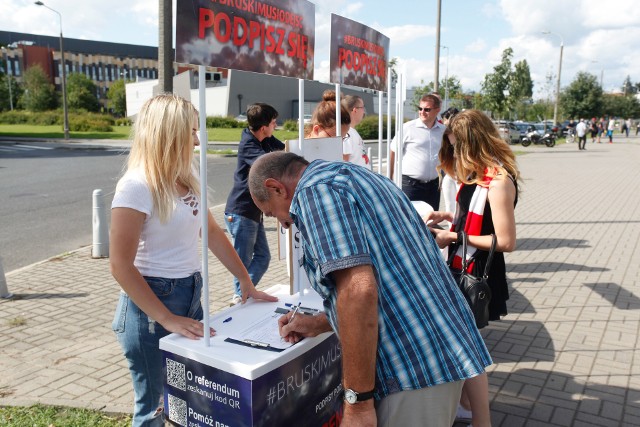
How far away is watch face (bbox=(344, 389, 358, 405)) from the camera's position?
5.09ft

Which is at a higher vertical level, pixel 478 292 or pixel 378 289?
pixel 378 289

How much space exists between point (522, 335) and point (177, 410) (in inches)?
129

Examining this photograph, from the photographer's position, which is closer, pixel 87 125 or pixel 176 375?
pixel 176 375

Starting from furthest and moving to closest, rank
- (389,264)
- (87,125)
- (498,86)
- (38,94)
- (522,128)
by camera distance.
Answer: (38,94)
(87,125)
(522,128)
(498,86)
(389,264)

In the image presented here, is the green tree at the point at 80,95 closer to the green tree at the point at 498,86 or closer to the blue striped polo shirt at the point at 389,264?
the green tree at the point at 498,86

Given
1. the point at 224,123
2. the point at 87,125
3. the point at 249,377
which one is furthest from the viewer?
the point at 224,123

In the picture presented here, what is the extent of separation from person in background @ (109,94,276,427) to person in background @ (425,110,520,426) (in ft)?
4.84

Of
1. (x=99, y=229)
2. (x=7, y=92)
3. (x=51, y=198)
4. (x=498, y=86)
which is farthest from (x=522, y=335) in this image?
(x=7, y=92)

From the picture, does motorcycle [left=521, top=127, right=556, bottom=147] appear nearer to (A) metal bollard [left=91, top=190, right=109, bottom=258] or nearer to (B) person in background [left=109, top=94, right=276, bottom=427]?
(A) metal bollard [left=91, top=190, right=109, bottom=258]

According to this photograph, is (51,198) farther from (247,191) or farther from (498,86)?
(498,86)

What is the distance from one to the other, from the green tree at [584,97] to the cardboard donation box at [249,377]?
203ft

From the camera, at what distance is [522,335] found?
455cm

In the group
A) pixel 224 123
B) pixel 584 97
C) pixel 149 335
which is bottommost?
pixel 149 335

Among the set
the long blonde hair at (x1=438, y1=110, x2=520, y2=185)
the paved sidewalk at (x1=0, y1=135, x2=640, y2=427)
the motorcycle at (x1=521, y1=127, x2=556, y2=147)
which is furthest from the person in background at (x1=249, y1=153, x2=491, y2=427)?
the motorcycle at (x1=521, y1=127, x2=556, y2=147)
